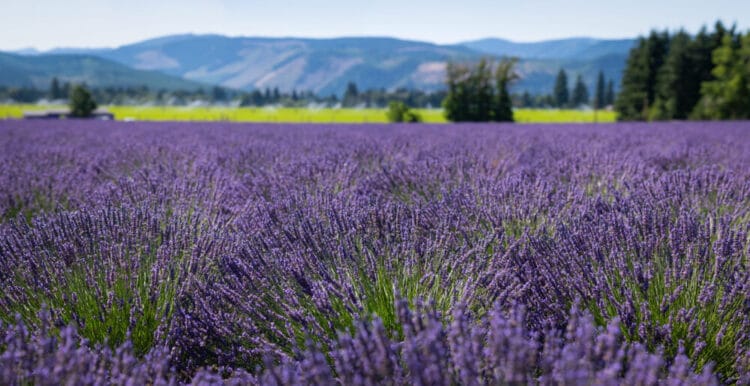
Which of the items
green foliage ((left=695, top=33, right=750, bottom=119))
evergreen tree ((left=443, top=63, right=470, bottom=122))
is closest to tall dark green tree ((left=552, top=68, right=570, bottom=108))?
green foliage ((left=695, top=33, right=750, bottom=119))

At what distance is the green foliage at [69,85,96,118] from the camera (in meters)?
33.1

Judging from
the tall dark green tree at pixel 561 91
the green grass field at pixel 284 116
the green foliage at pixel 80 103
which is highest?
the tall dark green tree at pixel 561 91

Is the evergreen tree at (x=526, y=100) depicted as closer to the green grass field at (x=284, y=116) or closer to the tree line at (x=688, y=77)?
the green grass field at (x=284, y=116)

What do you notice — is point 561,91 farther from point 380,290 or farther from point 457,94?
point 380,290

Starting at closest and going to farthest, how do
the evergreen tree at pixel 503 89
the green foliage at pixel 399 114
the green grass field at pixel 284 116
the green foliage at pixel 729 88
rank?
1. the green foliage at pixel 399 114
2. the green foliage at pixel 729 88
3. the evergreen tree at pixel 503 89
4. the green grass field at pixel 284 116

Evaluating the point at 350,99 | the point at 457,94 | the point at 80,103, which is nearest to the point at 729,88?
the point at 457,94

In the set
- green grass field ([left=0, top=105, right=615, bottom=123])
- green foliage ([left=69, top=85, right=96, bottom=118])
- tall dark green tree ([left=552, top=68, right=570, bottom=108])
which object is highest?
tall dark green tree ([left=552, top=68, right=570, bottom=108])

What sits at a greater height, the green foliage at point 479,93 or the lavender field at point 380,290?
the green foliage at point 479,93

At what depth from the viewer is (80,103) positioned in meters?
33.2

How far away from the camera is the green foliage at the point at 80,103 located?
108ft

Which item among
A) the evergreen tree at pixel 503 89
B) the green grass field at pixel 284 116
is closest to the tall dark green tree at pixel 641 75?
the green grass field at pixel 284 116

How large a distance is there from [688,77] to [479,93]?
45.1 feet

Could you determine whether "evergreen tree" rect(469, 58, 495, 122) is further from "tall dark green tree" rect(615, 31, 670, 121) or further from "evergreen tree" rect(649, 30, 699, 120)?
"evergreen tree" rect(649, 30, 699, 120)

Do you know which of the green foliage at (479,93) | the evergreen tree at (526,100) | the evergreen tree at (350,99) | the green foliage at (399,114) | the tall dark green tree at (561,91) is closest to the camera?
the green foliage at (399,114)
